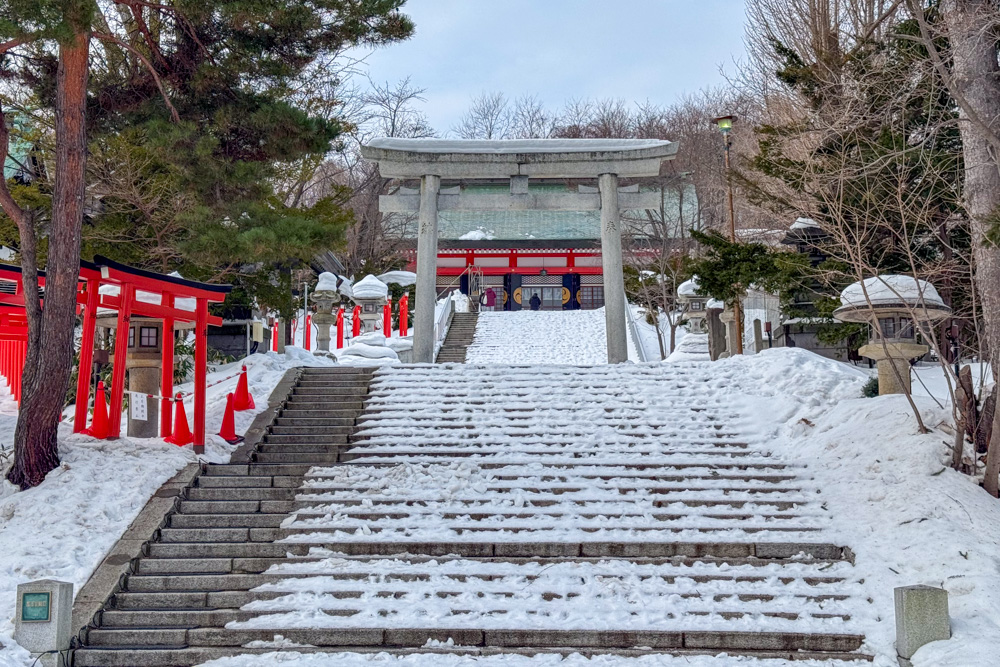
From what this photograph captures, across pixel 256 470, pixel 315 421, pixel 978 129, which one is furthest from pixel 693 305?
pixel 256 470

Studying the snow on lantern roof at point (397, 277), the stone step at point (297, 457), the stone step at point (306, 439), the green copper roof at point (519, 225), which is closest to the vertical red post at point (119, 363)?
the stone step at point (297, 457)

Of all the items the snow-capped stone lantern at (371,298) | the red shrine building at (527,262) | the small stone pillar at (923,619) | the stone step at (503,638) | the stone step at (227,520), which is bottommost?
the stone step at (503,638)

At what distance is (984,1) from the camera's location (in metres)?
9.03

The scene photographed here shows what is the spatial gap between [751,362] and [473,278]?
860 inches

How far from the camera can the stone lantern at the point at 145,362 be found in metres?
10.4

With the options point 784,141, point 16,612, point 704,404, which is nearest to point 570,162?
point 784,141

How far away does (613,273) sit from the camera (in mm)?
15109

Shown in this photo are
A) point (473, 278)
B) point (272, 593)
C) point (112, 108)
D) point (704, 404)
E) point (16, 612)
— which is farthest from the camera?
point (473, 278)

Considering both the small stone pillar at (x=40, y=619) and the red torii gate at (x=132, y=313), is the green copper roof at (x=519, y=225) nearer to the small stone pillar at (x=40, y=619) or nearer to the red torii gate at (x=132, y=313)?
the red torii gate at (x=132, y=313)

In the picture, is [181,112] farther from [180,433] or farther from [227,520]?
[227,520]

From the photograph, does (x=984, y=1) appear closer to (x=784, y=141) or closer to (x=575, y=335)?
(x=784, y=141)

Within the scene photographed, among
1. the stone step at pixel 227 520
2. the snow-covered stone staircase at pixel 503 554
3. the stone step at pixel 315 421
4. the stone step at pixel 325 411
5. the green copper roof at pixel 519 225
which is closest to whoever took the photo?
the snow-covered stone staircase at pixel 503 554

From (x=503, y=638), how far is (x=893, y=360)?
6.01 metres

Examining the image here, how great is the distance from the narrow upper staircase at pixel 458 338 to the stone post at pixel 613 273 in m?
5.10
